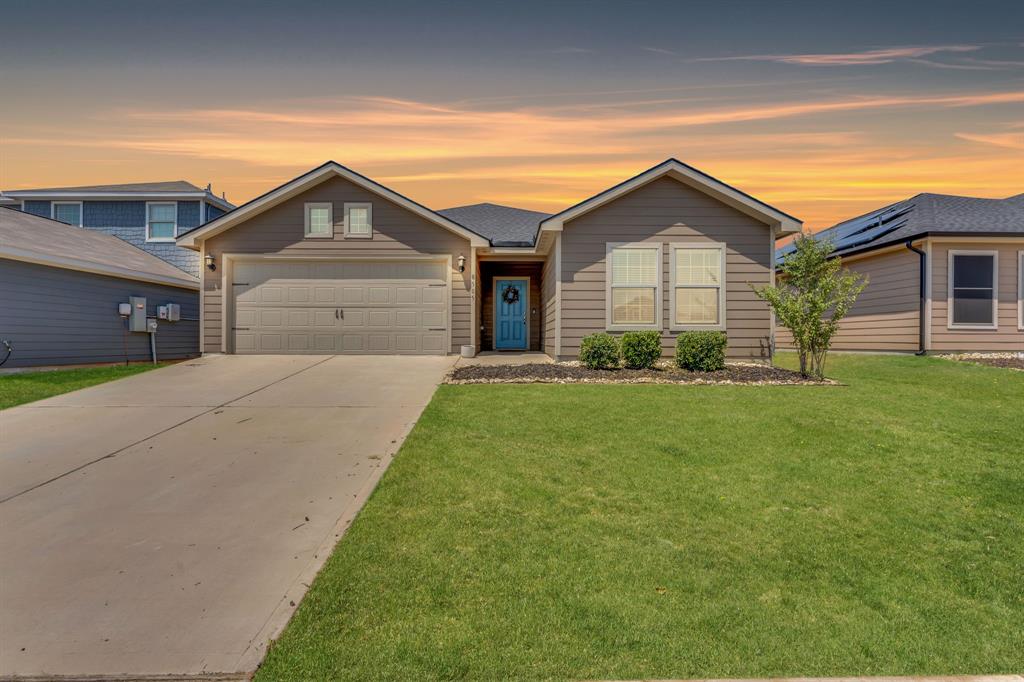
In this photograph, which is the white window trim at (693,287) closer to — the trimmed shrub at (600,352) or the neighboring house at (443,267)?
the neighboring house at (443,267)

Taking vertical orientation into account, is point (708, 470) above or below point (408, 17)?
below

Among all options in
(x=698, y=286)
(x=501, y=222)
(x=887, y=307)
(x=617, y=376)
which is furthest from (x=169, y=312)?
(x=887, y=307)

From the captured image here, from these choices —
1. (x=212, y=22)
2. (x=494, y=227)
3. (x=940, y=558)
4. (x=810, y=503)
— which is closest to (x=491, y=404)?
(x=810, y=503)

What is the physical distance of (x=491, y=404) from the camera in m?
7.66

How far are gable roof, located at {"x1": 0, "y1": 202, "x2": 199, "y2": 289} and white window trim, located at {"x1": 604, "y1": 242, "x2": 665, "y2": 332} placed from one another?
13.2 metres

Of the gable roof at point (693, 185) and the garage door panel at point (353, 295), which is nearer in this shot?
the gable roof at point (693, 185)

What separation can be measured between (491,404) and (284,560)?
173 inches

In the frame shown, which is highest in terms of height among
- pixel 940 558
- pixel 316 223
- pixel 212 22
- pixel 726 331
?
pixel 212 22

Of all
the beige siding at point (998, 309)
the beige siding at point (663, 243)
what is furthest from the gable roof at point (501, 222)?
the beige siding at point (998, 309)

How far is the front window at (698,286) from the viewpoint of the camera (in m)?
12.3

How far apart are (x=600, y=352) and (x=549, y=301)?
3.60 meters

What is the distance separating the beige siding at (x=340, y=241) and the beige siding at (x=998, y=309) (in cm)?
1234

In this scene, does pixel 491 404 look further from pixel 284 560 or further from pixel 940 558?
pixel 940 558

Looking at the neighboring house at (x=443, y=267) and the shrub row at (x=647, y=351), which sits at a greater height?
the neighboring house at (x=443, y=267)
